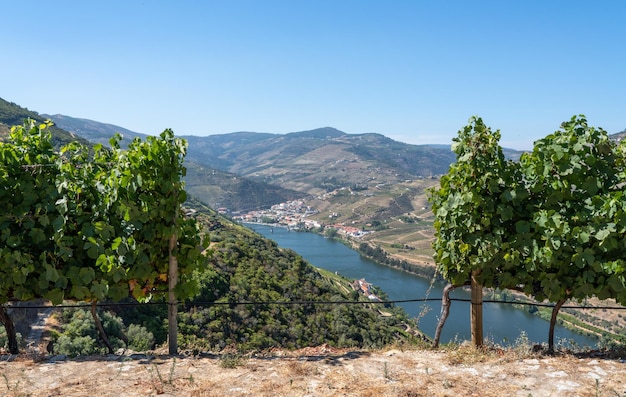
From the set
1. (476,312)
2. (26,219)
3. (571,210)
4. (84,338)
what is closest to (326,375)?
(476,312)

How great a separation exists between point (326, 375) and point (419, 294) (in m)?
95.0

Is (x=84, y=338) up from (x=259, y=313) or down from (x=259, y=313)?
up

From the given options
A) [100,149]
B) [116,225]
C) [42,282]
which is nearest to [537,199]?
[116,225]

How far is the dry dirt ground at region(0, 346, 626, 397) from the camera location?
4488mm

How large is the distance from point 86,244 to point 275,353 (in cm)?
321

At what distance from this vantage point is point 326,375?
195 inches

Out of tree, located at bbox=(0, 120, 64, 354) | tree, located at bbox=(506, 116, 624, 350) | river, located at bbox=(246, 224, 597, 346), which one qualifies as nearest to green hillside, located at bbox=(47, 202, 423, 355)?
tree, located at bbox=(0, 120, 64, 354)

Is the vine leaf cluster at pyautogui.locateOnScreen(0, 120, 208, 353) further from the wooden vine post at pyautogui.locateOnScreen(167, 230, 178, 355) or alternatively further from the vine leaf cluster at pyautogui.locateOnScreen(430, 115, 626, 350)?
the vine leaf cluster at pyautogui.locateOnScreen(430, 115, 626, 350)

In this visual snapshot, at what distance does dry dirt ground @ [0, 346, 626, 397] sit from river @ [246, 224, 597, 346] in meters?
1.71

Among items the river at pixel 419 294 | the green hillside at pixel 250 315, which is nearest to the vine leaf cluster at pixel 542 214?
the river at pixel 419 294

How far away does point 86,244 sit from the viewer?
17.8 ft

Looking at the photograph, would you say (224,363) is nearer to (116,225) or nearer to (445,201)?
(116,225)

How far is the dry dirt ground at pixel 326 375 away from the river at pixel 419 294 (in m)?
1.71

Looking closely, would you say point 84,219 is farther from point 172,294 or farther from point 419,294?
point 419,294
